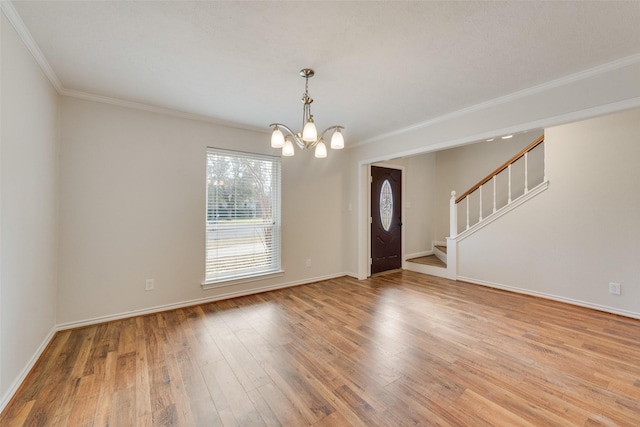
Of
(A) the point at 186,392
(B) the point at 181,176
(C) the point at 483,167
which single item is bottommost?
(A) the point at 186,392

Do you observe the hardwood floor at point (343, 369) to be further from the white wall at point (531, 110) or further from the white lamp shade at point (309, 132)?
the white wall at point (531, 110)

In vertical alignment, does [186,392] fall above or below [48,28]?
below

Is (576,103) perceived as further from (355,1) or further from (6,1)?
(6,1)

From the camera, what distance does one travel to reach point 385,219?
5.53 m

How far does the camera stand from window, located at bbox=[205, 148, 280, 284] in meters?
3.76

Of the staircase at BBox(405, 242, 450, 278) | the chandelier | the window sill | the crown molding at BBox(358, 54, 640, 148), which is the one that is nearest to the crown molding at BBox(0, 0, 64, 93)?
the chandelier

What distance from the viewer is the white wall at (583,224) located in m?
3.22

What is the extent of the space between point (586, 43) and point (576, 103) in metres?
0.65

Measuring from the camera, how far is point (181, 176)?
3.48 meters

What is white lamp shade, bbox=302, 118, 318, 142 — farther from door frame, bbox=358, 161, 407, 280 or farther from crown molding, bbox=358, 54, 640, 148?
door frame, bbox=358, 161, 407, 280

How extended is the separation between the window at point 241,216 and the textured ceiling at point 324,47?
104cm

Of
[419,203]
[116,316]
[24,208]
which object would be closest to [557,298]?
[419,203]

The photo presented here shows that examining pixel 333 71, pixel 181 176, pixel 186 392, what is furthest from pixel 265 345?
pixel 333 71

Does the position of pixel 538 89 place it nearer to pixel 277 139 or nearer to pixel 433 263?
pixel 277 139
